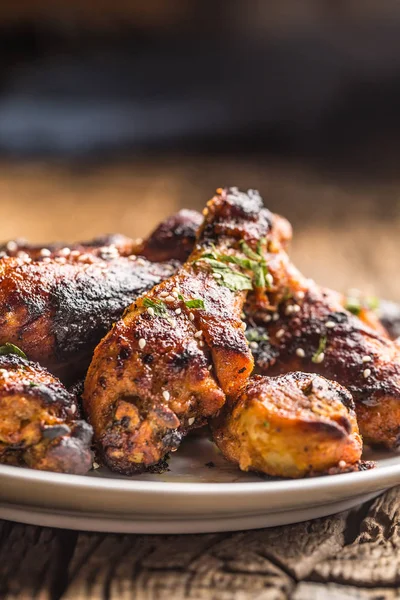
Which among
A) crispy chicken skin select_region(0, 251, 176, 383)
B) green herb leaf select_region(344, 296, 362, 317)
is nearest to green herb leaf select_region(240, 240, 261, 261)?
crispy chicken skin select_region(0, 251, 176, 383)

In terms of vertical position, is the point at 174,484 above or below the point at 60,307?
below

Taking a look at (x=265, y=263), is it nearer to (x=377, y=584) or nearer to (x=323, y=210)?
(x=377, y=584)

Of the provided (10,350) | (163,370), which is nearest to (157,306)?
(163,370)

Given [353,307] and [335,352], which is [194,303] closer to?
[335,352]

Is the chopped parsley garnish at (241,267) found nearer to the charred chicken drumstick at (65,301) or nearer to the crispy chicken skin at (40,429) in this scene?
the charred chicken drumstick at (65,301)

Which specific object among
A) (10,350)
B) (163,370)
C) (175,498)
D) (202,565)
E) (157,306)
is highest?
(157,306)

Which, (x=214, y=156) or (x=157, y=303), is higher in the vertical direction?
(x=157, y=303)

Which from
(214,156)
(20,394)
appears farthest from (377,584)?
(214,156)

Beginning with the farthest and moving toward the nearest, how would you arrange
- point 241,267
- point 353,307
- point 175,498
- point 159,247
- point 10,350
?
point 353,307 → point 159,247 → point 241,267 → point 10,350 → point 175,498
